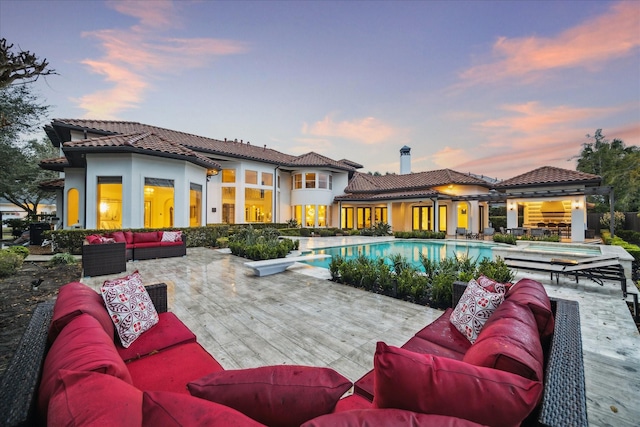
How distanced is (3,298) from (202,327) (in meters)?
4.75

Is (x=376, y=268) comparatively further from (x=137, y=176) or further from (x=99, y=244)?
(x=137, y=176)

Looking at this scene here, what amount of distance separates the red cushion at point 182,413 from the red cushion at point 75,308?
1.51 metres

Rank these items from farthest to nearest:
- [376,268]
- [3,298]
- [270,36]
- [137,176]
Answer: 1. [270,36]
2. [137,176]
3. [376,268]
4. [3,298]

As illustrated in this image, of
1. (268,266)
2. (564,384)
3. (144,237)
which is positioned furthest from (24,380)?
(144,237)

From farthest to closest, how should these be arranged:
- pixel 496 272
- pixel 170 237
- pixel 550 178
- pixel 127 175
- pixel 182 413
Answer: pixel 550 178 → pixel 127 175 → pixel 170 237 → pixel 496 272 → pixel 182 413

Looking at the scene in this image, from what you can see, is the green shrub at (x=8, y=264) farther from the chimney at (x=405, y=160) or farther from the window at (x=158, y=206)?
the chimney at (x=405, y=160)

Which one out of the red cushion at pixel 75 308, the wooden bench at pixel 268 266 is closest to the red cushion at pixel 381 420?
the red cushion at pixel 75 308

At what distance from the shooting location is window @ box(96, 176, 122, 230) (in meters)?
11.6

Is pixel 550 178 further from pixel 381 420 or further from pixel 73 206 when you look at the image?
pixel 73 206

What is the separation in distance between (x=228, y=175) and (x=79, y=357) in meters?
18.5

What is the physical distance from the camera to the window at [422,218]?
2130 cm

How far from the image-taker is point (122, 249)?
755 centimetres

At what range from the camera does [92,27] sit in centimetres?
1003

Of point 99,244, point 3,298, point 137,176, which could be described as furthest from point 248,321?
point 137,176
